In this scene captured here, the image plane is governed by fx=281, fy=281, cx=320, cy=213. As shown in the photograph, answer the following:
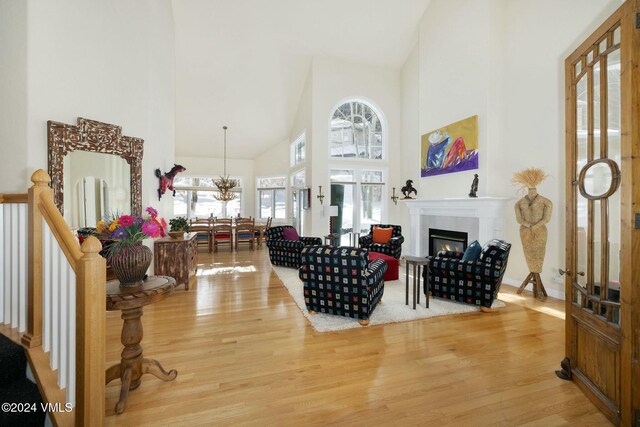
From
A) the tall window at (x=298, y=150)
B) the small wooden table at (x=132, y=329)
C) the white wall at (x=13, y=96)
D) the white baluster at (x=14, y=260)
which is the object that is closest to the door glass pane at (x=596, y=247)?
the small wooden table at (x=132, y=329)

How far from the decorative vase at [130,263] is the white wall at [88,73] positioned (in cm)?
158

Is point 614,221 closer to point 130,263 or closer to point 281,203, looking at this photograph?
point 130,263

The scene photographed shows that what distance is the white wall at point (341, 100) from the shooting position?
739 centimetres

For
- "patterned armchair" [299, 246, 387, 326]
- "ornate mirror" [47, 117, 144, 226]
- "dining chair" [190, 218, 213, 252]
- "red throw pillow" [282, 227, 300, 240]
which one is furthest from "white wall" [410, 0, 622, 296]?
"dining chair" [190, 218, 213, 252]

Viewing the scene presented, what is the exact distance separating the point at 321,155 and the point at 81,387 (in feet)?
21.7

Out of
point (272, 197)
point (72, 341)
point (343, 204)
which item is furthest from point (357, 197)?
point (72, 341)

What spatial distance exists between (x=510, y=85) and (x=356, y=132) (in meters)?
3.80

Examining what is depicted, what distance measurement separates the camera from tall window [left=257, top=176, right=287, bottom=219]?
1033cm

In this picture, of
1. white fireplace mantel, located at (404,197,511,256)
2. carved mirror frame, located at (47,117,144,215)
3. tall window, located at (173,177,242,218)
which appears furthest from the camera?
tall window, located at (173,177,242,218)

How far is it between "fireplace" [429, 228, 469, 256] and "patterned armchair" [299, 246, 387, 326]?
2840 mm

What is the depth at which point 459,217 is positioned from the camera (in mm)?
5418

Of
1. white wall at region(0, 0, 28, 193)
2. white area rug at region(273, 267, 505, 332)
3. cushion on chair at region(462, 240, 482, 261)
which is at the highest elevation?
white wall at region(0, 0, 28, 193)

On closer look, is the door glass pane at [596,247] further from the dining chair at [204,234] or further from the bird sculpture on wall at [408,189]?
the dining chair at [204,234]

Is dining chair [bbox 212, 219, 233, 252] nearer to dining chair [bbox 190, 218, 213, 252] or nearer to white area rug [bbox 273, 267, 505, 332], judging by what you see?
dining chair [bbox 190, 218, 213, 252]
